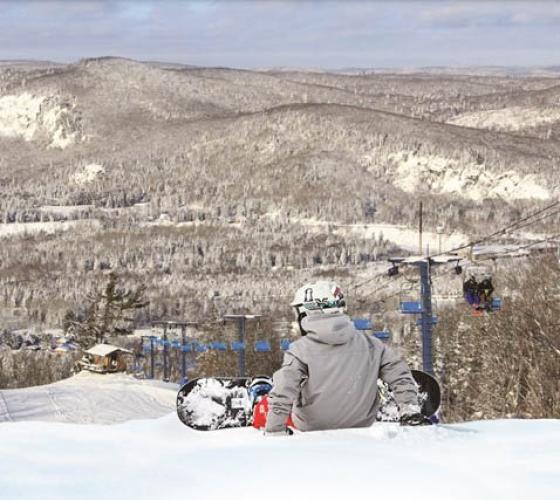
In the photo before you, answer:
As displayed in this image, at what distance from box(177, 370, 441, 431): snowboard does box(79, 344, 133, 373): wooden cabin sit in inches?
3842

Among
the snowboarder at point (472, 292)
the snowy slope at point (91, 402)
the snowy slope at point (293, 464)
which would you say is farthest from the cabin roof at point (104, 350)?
the snowy slope at point (293, 464)

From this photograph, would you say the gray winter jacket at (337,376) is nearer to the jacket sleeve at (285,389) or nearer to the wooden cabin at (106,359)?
the jacket sleeve at (285,389)

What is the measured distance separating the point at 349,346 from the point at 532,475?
2364mm

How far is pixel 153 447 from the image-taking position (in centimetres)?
802

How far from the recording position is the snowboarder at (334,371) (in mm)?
8594

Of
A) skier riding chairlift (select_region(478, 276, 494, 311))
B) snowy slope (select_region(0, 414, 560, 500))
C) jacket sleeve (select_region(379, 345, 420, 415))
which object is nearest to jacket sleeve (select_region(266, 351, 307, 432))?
snowy slope (select_region(0, 414, 560, 500))

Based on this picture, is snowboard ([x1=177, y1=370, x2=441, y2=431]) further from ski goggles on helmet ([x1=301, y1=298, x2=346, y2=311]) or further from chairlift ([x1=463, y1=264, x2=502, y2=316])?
chairlift ([x1=463, y1=264, x2=502, y2=316])

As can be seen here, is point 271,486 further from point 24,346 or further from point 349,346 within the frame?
point 24,346

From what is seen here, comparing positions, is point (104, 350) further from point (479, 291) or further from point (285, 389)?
point (285, 389)

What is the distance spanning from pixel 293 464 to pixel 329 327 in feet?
6.48

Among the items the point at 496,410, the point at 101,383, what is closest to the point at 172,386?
the point at 101,383

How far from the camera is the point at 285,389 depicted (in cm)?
850

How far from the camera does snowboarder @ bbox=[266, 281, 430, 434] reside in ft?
28.2

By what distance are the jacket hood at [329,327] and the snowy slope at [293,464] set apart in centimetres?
75
